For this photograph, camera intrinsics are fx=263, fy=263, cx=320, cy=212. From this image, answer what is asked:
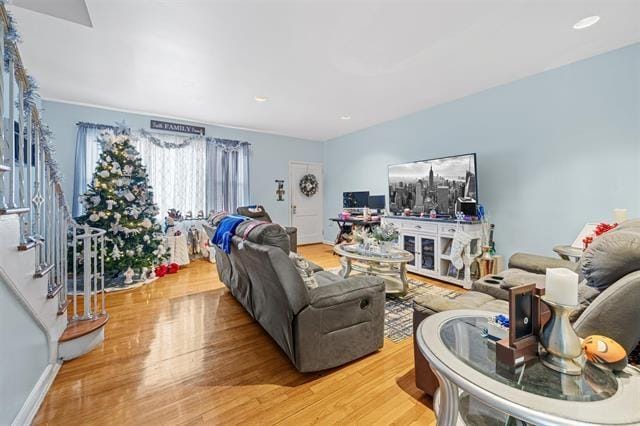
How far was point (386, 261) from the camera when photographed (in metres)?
3.03

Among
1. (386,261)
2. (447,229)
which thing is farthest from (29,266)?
(447,229)

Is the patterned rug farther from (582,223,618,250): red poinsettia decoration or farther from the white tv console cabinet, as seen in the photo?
(582,223,618,250): red poinsettia decoration

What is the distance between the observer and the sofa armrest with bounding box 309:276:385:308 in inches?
71.7

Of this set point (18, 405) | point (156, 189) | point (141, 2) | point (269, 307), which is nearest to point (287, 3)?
point (141, 2)

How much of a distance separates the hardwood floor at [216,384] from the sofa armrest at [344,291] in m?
0.53

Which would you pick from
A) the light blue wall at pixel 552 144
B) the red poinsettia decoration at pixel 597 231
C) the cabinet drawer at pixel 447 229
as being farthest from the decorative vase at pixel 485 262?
the red poinsettia decoration at pixel 597 231

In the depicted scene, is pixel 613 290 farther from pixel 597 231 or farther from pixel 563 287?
pixel 597 231

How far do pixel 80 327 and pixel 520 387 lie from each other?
293 centimetres

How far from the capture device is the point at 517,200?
11.6 feet

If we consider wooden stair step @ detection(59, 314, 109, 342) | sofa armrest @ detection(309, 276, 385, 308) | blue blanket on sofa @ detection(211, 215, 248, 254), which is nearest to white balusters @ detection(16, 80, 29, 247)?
wooden stair step @ detection(59, 314, 109, 342)

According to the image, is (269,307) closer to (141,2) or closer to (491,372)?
(491,372)

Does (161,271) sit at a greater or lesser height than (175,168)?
lesser

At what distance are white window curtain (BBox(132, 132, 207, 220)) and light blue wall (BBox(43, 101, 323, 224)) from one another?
35 cm

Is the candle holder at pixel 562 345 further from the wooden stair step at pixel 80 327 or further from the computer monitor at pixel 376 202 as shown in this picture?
the computer monitor at pixel 376 202
